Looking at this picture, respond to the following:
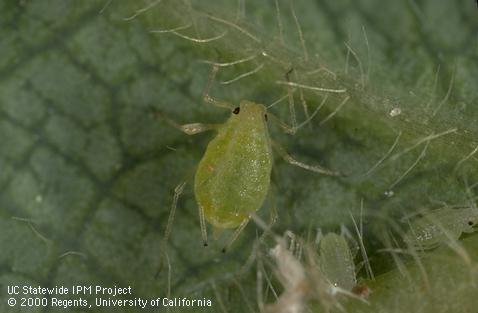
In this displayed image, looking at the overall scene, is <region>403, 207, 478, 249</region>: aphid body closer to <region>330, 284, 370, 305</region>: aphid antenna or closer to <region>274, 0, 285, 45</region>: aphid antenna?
<region>330, 284, 370, 305</region>: aphid antenna

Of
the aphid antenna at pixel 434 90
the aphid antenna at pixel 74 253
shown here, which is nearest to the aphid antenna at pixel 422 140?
the aphid antenna at pixel 434 90

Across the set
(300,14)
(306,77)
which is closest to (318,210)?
(306,77)

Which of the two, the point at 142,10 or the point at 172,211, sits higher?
the point at 142,10

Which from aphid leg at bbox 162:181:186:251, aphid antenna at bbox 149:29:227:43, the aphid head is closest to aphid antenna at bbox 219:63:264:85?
the aphid head

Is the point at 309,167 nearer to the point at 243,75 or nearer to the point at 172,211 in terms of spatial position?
the point at 243,75

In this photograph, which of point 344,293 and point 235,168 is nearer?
point 344,293

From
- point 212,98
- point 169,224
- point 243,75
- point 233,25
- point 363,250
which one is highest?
point 233,25

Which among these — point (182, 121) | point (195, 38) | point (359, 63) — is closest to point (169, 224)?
point (182, 121)

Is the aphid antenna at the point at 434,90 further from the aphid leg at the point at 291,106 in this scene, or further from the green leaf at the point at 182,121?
the aphid leg at the point at 291,106

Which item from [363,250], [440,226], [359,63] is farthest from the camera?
[359,63]
